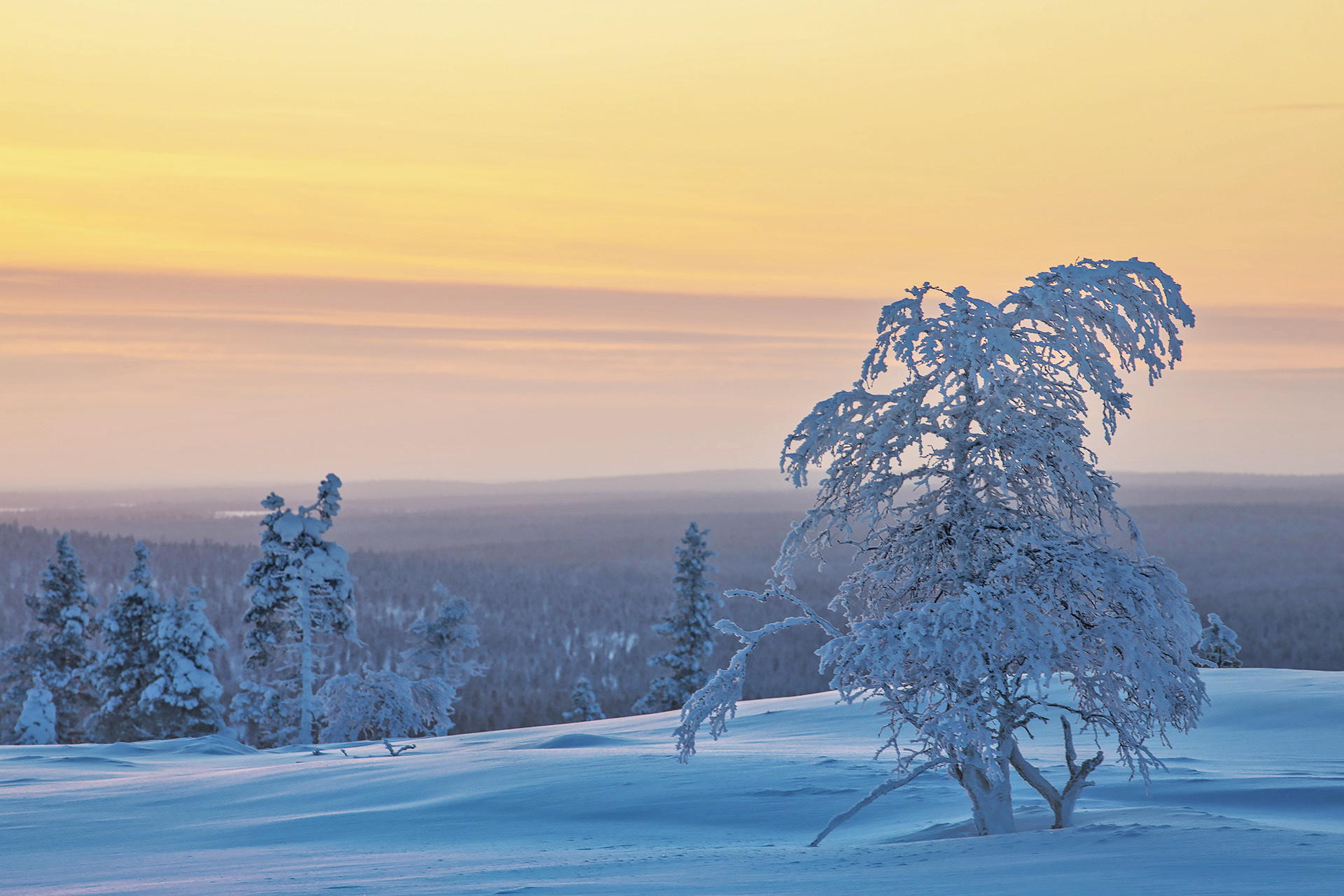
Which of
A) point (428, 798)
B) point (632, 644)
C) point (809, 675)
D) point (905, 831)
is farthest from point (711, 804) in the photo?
point (632, 644)

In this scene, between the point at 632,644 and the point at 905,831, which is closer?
the point at 905,831

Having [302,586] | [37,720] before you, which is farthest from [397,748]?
[37,720]

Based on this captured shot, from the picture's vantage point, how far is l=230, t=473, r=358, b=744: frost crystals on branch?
32594 millimetres

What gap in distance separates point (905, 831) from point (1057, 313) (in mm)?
5418

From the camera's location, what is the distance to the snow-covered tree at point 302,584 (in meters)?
32.6

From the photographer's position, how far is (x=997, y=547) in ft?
32.1

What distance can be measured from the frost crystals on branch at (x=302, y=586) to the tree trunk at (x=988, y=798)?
25.3 metres

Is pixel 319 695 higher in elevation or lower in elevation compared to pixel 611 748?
lower

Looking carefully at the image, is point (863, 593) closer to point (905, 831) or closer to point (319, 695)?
point (905, 831)

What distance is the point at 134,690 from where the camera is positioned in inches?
1586

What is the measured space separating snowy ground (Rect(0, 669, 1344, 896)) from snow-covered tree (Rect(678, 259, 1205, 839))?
1095mm

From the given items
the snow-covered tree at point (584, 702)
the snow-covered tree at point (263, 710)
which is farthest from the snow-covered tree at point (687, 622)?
the snow-covered tree at point (263, 710)

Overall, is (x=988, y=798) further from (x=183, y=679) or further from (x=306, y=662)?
(x=183, y=679)

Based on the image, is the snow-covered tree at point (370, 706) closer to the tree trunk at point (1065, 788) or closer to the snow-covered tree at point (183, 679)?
the snow-covered tree at point (183, 679)
